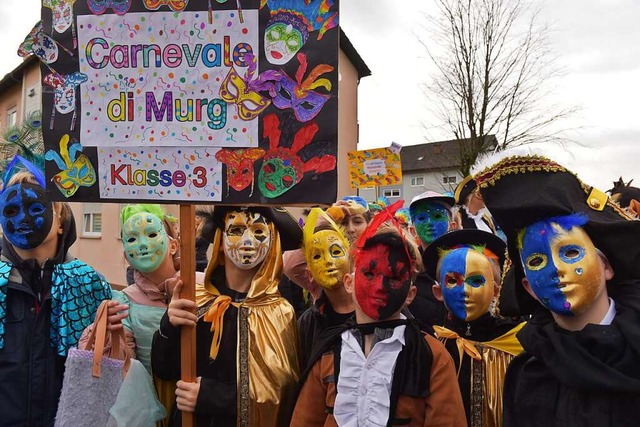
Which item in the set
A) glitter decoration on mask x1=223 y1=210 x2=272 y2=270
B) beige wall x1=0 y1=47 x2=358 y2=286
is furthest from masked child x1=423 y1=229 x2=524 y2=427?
beige wall x1=0 y1=47 x2=358 y2=286

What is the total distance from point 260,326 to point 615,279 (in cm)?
170

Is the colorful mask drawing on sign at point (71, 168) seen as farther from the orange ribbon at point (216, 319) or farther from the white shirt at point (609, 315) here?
the white shirt at point (609, 315)

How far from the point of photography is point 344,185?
2017cm

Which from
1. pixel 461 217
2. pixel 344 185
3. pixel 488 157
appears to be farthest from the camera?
pixel 344 185

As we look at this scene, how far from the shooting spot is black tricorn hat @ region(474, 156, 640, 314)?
1.78 meters

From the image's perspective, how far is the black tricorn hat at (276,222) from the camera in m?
2.95

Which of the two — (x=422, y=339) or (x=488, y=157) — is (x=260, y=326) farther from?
(x=488, y=157)

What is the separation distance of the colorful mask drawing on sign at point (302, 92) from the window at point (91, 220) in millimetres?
15339

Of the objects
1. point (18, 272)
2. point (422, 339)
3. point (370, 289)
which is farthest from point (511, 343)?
point (18, 272)

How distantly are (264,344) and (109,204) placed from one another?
40.0 feet

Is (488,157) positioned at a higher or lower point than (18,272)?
higher

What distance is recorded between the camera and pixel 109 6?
2496mm

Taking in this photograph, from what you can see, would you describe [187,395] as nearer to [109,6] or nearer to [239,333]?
[239,333]

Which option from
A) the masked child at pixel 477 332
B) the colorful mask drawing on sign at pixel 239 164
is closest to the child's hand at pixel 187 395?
the colorful mask drawing on sign at pixel 239 164
